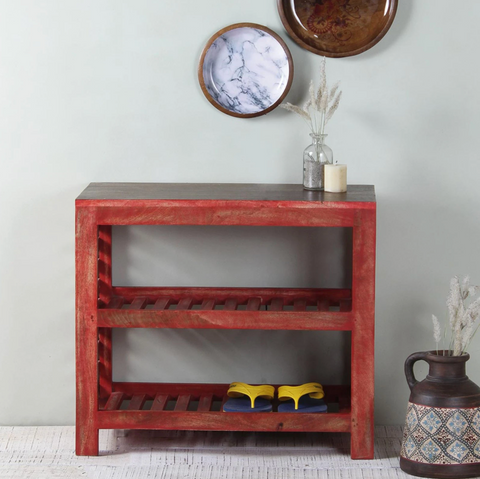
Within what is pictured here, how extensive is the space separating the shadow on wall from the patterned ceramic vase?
491 millimetres

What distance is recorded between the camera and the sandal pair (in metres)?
2.58

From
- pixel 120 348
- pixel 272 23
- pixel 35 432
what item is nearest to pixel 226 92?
pixel 272 23

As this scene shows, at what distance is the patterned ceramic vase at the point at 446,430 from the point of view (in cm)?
243

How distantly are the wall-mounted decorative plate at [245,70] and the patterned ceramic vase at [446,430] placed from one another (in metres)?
1.15

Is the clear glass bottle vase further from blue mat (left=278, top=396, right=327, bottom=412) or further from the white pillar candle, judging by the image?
blue mat (left=278, top=396, right=327, bottom=412)

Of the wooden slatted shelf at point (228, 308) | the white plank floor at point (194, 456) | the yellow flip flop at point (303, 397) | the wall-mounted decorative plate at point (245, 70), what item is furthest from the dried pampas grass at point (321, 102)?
the white plank floor at point (194, 456)

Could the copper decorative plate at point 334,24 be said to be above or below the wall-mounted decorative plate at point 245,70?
above

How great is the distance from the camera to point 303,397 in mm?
2695

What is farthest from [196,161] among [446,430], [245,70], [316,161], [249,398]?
[446,430]

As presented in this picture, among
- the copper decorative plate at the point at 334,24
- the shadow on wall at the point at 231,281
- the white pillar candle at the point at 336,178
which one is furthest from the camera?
the shadow on wall at the point at 231,281

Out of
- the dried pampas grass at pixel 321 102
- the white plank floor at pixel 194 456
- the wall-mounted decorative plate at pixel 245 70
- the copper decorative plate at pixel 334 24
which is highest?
the copper decorative plate at pixel 334 24

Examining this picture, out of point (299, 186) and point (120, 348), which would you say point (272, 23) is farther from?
point (120, 348)

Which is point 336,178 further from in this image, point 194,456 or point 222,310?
point 194,456

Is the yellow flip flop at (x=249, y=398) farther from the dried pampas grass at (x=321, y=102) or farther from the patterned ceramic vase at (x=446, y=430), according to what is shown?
the dried pampas grass at (x=321, y=102)
